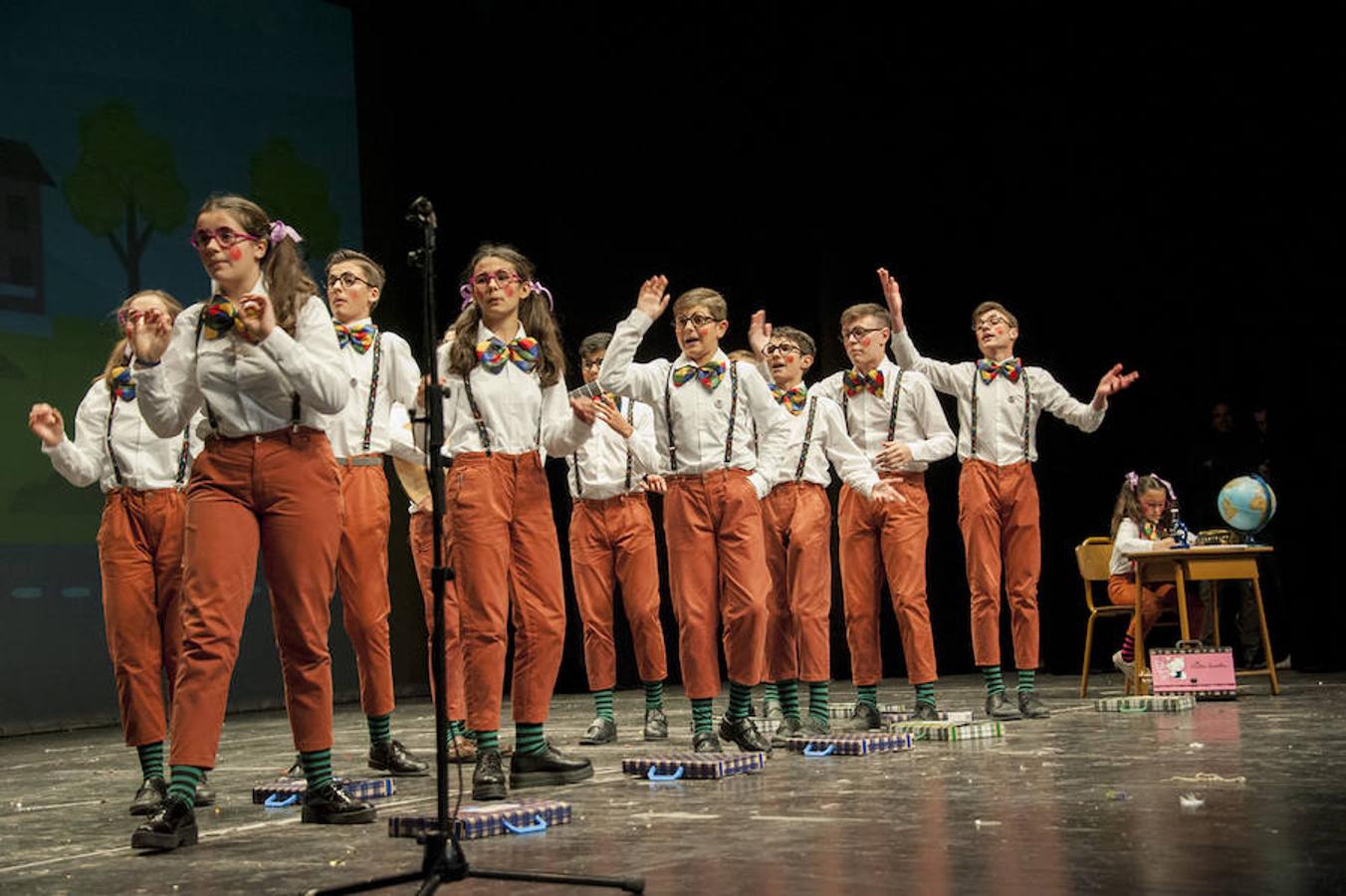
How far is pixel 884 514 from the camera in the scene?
6.10 metres

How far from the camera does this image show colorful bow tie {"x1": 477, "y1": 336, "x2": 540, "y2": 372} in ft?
14.7

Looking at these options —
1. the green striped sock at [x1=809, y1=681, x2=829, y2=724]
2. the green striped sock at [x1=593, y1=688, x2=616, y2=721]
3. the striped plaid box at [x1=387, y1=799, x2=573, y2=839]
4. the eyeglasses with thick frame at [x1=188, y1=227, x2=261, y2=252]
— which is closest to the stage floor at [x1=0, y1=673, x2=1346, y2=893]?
the striped plaid box at [x1=387, y1=799, x2=573, y2=839]

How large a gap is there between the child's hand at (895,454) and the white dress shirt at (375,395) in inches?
75.4

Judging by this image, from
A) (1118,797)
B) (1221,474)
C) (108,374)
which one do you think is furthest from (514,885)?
(1221,474)

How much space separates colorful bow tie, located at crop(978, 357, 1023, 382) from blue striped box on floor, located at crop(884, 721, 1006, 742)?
5.59ft

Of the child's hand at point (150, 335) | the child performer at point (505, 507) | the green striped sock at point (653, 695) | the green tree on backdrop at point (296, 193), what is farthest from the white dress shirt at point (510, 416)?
the green tree on backdrop at point (296, 193)

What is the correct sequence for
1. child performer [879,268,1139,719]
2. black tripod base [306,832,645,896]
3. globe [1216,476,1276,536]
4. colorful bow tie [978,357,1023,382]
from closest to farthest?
black tripod base [306,832,645,896]
child performer [879,268,1139,719]
colorful bow tie [978,357,1023,382]
globe [1216,476,1276,536]

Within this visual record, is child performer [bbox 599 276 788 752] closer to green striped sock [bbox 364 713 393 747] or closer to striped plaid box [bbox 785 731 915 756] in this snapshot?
striped plaid box [bbox 785 731 915 756]

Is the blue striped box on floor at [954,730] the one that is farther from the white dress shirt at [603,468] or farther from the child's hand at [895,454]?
the white dress shirt at [603,468]

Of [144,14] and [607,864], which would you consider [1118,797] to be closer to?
[607,864]

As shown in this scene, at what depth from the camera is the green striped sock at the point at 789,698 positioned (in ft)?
19.8

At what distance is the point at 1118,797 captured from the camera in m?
3.84

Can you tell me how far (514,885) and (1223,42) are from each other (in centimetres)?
733

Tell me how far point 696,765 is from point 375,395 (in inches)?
64.3
